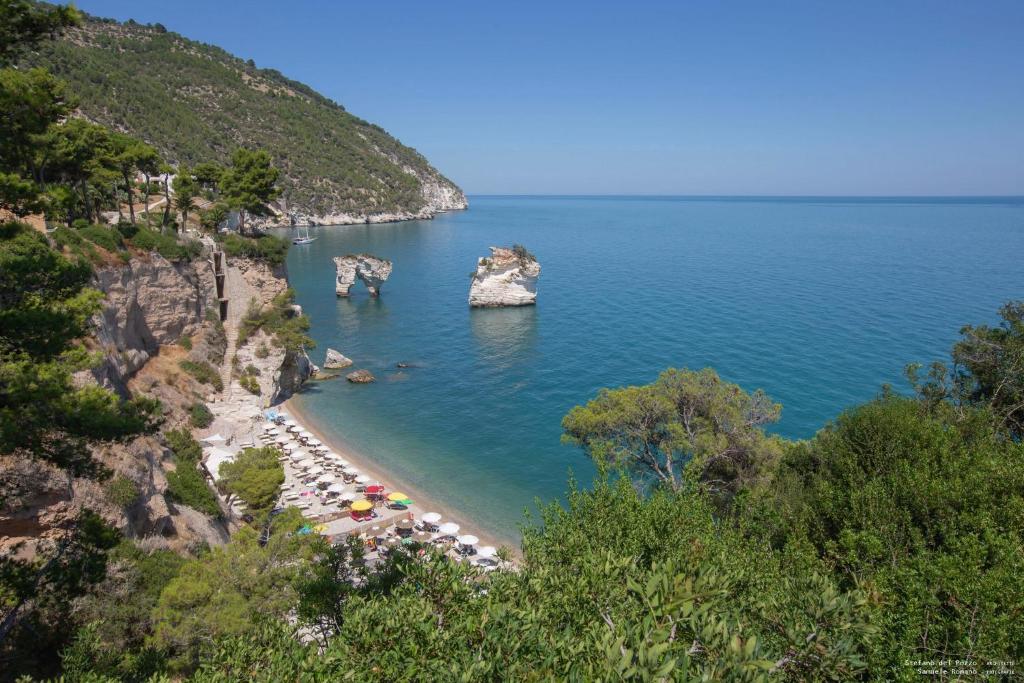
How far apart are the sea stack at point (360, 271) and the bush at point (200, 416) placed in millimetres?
39372

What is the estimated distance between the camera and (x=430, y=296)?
67.6m

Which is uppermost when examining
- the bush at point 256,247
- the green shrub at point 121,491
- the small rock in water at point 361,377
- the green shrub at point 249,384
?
the bush at point 256,247

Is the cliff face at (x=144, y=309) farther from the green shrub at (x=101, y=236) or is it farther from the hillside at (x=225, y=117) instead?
the hillside at (x=225, y=117)

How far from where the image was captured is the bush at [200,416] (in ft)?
87.2

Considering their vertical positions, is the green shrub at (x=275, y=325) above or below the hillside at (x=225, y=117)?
below

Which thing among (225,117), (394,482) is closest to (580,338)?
(394,482)

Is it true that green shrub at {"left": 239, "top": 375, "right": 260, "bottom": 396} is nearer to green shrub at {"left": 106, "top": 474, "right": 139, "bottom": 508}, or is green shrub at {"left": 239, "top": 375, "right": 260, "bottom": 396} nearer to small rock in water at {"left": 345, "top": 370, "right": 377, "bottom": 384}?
small rock in water at {"left": 345, "top": 370, "right": 377, "bottom": 384}

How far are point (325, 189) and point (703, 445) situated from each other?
136 metres

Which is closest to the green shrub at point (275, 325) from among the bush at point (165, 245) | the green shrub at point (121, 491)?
the bush at point (165, 245)

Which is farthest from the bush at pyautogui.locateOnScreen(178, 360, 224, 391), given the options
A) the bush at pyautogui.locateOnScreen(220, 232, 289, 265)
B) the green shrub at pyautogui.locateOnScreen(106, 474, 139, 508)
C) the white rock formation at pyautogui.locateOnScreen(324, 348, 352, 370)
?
the green shrub at pyautogui.locateOnScreen(106, 474, 139, 508)

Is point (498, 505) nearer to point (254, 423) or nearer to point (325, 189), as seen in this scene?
point (254, 423)

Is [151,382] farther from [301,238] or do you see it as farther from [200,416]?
[301,238]

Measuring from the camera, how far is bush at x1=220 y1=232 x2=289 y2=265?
3544cm

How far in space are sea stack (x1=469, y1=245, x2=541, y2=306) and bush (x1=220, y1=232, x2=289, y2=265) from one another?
26.0m
